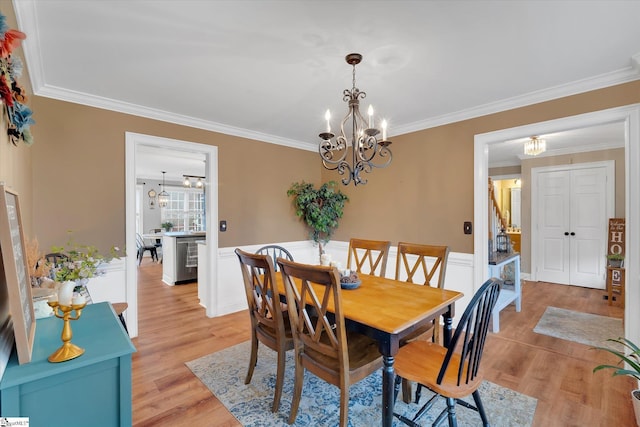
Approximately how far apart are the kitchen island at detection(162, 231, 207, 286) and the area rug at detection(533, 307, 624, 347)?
5278 millimetres

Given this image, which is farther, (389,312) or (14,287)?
(389,312)

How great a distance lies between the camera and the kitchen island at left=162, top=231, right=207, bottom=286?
5.26 m

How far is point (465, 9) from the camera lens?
160 centimetres

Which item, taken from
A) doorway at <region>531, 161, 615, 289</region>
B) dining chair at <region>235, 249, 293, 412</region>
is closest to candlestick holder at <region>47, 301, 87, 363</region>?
dining chair at <region>235, 249, 293, 412</region>

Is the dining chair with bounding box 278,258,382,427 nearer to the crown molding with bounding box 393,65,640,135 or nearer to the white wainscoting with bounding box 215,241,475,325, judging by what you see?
the white wainscoting with bounding box 215,241,475,325

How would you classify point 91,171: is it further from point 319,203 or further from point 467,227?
point 467,227

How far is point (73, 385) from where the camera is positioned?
3.25 ft

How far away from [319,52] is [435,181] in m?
2.16

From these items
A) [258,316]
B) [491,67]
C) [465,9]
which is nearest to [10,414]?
[258,316]

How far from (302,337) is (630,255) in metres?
2.65

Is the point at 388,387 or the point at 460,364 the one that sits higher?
the point at 460,364

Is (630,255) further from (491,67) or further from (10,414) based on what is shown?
(10,414)

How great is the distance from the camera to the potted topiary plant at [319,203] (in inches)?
168

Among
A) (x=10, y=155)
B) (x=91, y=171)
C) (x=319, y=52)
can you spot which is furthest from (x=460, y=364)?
(x=91, y=171)
